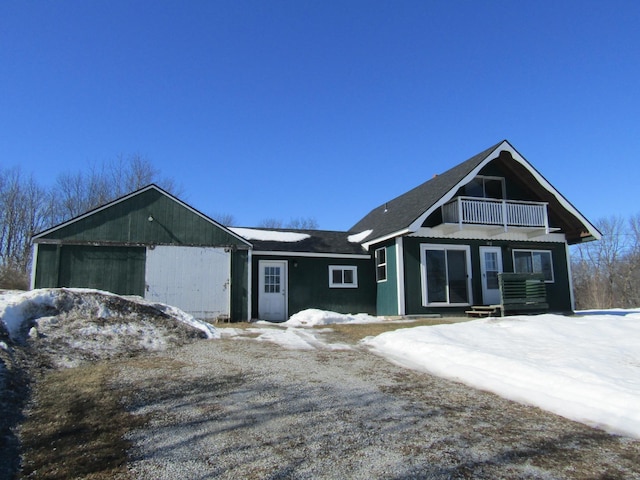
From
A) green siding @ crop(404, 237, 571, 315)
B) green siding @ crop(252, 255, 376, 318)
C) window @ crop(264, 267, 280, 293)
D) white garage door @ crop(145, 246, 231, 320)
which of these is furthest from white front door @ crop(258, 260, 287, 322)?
green siding @ crop(404, 237, 571, 315)

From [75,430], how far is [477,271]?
14024 millimetres

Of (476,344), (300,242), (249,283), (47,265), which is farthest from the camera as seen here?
(300,242)

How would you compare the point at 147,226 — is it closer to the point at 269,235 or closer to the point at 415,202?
the point at 269,235

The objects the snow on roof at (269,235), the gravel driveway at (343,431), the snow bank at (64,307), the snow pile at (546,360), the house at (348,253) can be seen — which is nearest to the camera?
the gravel driveway at (343,431)

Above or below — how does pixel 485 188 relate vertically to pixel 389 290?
above

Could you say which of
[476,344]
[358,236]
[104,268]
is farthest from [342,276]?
[476,344]

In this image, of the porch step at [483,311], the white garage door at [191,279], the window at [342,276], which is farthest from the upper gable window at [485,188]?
the white garage door at [191,279]

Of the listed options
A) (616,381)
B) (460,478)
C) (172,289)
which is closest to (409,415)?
(460,478)

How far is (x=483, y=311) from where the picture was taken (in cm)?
1429

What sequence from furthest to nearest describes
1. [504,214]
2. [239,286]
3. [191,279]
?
1. [504,214]
2. [239,286]
3. [191,279]

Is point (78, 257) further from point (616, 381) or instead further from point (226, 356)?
point (616, 381)

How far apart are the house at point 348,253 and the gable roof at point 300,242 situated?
0.05 meters

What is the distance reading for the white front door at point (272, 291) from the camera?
50.2ft

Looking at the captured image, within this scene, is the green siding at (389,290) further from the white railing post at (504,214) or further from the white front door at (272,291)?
the white railing post at (504,214)
